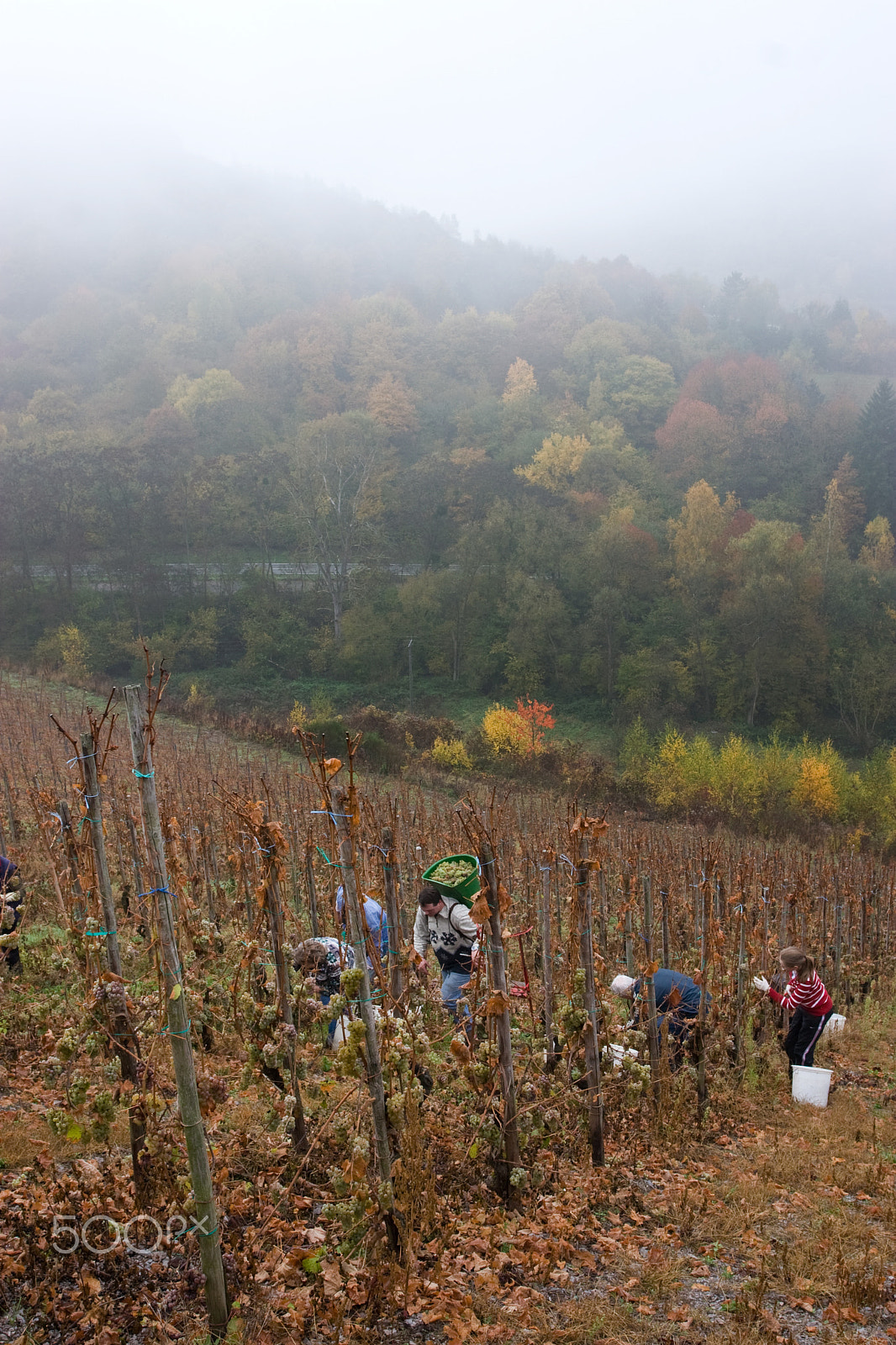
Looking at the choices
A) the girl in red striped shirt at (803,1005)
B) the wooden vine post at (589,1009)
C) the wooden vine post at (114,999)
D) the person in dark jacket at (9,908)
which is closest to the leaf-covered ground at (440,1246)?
the wooden vine post at (114,999)

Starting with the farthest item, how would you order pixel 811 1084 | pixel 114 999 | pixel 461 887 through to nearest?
pixel 811 1084
pixel 461 887
pixel 114 999

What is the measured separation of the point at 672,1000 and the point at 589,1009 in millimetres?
1578

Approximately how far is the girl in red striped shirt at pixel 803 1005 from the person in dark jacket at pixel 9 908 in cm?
527

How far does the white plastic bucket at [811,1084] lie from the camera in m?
5.57

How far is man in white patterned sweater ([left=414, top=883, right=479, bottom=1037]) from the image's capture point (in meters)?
5.00

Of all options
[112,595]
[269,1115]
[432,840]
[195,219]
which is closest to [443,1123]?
[269,1115]

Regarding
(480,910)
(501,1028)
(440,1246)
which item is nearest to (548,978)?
(501,1028)

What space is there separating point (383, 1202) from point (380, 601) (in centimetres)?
3766

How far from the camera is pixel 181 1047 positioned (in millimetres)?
2660

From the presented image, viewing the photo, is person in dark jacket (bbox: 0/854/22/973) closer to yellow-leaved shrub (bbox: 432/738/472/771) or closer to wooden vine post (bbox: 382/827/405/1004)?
wooden vine post (bbox: 382/827/405/1004)

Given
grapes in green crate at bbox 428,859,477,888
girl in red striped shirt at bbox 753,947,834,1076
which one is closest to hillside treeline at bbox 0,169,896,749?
girl in red striped shirt at bbox 753,947,834,1076

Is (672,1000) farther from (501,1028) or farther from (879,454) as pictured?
(879,454)

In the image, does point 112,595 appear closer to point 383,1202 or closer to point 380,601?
point 380,601

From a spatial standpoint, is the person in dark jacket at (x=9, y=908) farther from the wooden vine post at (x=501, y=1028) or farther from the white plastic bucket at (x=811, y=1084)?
the white plastic bucket at (x=811, y=1084)
